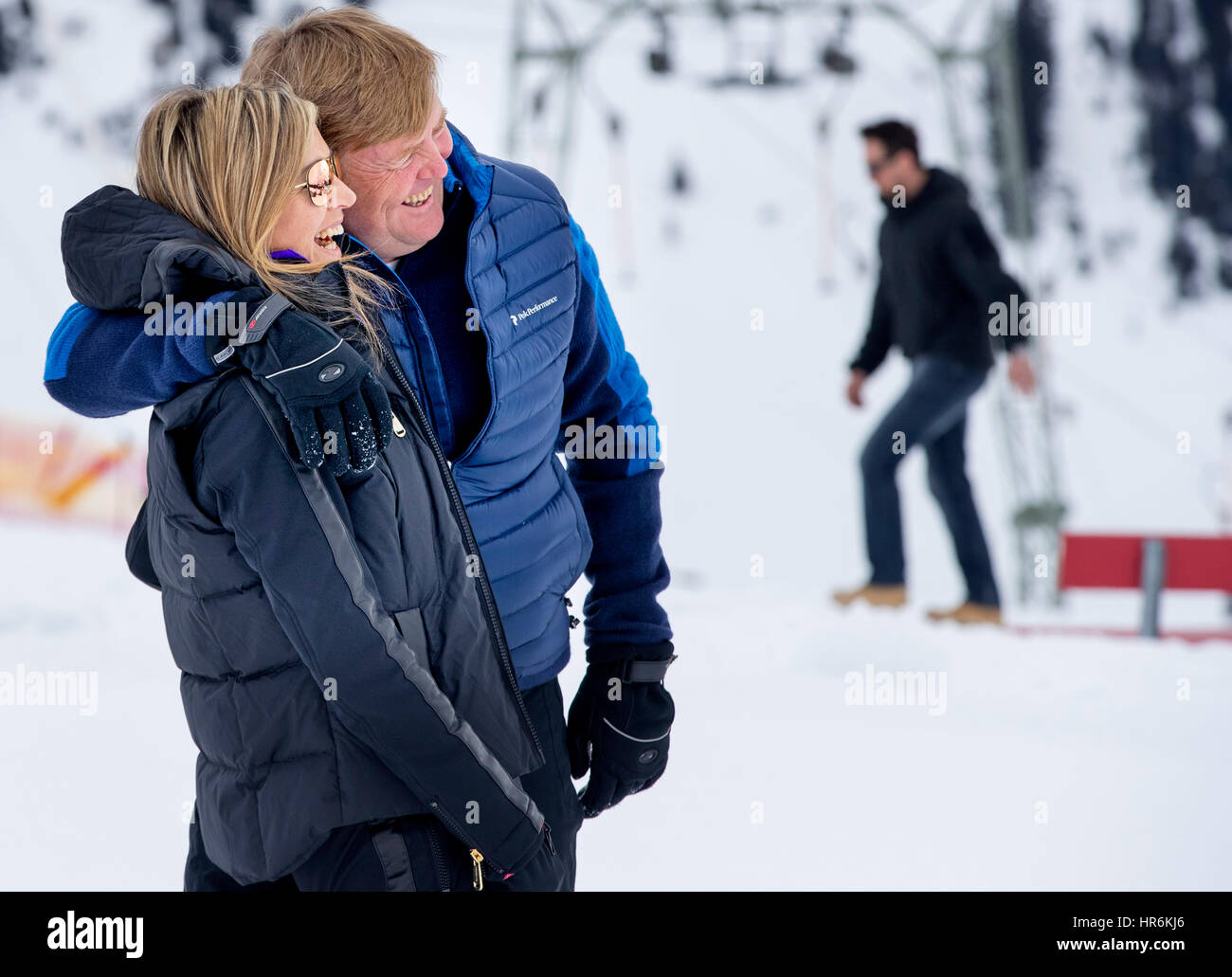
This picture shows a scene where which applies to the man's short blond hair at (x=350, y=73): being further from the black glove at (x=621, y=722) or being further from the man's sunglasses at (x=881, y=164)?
the man's sunglasses at (x=881, y=164)

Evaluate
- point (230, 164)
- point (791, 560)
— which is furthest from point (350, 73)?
point (791, 560)

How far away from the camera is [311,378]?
1.03 m

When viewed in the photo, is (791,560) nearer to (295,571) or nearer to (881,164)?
(881,164)

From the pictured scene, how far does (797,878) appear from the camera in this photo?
2.56 m

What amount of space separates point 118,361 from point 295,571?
24 centimetres

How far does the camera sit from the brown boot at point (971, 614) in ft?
13.6

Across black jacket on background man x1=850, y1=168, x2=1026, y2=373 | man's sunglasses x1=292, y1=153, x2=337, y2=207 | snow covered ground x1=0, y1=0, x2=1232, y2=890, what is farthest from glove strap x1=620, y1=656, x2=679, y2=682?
black jacket on background man x1=850, y1=168, x2=1026, y2=373

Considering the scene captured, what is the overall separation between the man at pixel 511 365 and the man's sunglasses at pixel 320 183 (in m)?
0.10

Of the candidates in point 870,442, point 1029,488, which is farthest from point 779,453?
point 870,442

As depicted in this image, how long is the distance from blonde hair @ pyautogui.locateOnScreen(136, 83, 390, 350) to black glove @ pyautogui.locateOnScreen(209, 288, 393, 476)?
0.06 meters

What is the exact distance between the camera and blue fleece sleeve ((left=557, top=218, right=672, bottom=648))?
1583mm

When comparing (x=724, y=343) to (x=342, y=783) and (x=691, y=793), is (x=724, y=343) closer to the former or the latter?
(x=691, y=793)

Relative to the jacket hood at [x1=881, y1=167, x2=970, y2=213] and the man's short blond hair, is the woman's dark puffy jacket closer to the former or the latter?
A: the man's short blond hair
